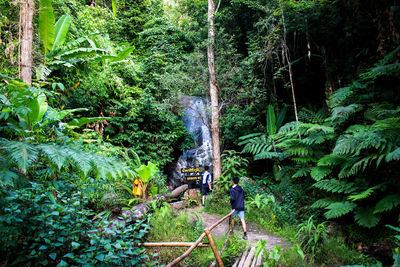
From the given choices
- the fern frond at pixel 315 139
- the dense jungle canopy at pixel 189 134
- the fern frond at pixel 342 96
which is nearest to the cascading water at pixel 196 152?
the dense jungle canopy at pixel 189 134

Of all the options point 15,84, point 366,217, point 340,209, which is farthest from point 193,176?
point 15,84

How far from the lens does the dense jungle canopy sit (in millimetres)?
2184

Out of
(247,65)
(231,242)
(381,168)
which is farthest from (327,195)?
(247,65)

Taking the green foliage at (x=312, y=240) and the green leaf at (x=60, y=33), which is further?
the green leaf at (x=60, y=33)

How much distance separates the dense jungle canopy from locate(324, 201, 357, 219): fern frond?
43 mm

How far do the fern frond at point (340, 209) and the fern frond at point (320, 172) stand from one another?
0.76m

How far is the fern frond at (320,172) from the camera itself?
529 centimetres

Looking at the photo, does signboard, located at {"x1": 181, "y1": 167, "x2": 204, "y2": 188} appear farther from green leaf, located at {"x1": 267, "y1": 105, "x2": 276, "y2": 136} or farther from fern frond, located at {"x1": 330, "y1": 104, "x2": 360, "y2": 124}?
fern frond, located at {"x1": 330, "y1": 104, "x2": 360, "y2": 124}

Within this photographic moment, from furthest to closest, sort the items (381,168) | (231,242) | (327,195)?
(327,195), (381,168), (231,242)

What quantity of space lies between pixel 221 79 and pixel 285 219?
5.84 m

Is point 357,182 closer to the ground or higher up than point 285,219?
higher up

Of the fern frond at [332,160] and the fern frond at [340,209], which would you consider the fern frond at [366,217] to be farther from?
the fern frond at [332,160]

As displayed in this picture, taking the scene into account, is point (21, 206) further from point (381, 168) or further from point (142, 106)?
point (142, 106)

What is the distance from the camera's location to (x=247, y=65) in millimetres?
8555
